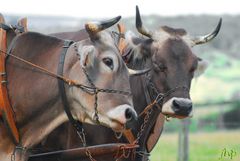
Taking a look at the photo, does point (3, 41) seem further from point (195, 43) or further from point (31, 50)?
point (195, 43)

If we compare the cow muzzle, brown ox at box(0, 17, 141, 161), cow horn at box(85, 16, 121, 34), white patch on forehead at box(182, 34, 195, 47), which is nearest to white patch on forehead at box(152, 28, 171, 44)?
white patch on forehead at box(182, 34, 195, 47)

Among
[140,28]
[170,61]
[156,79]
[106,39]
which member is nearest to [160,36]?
[140,28]

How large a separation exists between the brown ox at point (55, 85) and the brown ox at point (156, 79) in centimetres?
72

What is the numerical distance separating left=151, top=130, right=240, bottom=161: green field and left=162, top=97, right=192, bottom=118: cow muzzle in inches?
247

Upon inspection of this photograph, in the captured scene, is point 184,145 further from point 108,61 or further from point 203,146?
point 108,61

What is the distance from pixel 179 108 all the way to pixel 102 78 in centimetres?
136

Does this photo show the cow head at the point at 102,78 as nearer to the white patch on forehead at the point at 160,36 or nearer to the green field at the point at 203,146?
the white patch on forehead at the point at 160,36

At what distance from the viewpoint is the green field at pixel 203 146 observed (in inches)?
648

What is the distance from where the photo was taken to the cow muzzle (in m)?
8.73

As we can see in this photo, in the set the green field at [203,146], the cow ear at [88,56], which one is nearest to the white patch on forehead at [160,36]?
the cow ear at [88,56]

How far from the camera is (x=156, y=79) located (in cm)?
930

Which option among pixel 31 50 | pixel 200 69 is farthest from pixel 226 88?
pixel 31 50

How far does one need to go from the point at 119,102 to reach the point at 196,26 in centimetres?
3491

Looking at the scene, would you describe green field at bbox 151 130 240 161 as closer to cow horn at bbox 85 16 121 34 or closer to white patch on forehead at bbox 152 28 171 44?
white patch on forehead at bbox 152 28 171 44
